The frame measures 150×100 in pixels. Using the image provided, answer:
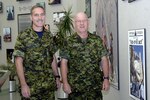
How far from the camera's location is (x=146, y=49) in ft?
7.93

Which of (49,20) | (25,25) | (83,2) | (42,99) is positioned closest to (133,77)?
(42,99)

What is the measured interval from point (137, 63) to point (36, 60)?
955 millimetres

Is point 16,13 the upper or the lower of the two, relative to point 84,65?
upper

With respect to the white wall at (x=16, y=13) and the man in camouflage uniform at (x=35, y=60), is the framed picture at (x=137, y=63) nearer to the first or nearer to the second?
the man in camouflage uniform at (x=35, y=60)

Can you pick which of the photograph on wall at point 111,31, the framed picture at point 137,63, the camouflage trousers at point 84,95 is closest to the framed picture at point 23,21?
the photograph on wall at point 111,31

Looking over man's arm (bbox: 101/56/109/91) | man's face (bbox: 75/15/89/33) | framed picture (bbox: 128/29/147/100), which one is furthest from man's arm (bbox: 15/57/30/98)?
framed picture (bbox: 128/29/147/100)

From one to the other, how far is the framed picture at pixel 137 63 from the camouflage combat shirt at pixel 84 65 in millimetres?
292

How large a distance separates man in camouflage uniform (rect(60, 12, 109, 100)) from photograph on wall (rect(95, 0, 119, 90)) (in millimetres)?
491

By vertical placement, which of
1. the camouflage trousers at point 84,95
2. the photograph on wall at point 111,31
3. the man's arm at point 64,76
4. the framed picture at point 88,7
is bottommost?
the camouflage trousers at point 84,95

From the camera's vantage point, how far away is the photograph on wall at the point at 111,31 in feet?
11.1

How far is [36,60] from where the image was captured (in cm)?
280

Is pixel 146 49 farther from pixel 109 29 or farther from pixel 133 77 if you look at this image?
pixel 109 29

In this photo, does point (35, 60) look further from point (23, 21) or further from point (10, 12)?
point (10, 12)

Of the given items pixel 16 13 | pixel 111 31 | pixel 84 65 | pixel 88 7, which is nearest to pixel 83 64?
pixel 84 65
